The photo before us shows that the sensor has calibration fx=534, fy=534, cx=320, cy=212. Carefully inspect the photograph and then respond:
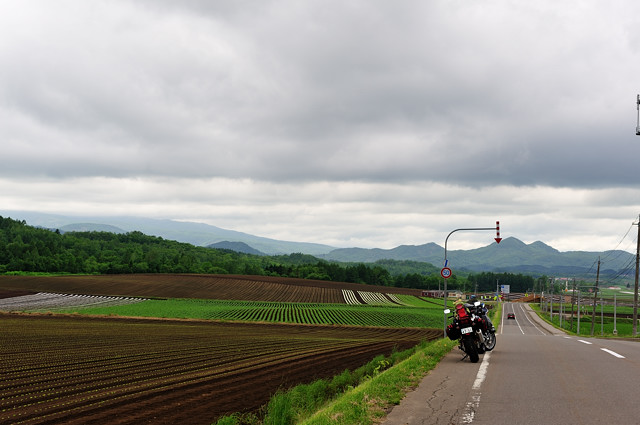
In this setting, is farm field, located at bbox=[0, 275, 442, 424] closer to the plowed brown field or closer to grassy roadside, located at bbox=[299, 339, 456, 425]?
grassy roadside, located at bbox=[299, 339, 456, 425]

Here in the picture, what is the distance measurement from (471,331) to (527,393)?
5.44 metres

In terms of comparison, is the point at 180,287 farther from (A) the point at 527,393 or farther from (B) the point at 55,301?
(A) the point at 527,393

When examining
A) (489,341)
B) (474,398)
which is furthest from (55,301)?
(474,398)

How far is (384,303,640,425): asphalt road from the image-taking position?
8.14m

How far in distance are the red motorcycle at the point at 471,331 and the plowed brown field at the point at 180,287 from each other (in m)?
80.3

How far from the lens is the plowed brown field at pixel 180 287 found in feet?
306

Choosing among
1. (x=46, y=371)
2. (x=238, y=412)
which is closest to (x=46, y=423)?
(x=238, y=412)

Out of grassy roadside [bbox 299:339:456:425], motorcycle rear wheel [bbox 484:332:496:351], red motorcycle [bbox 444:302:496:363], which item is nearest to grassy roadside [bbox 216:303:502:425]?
grassy roadside [bbox 299:339:456:425]

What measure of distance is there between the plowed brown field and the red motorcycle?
80.3m

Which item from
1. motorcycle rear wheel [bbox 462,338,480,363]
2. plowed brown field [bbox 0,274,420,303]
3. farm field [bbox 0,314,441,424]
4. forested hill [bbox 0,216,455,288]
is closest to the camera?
farm field [bbox 0,314,441,424]

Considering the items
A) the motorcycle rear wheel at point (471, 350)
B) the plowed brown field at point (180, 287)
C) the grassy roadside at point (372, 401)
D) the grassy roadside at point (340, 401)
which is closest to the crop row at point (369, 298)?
the plowed brown field at point (180, 287)

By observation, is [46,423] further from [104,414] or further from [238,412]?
[238,412]

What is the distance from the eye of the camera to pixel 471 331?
1545 centimetres

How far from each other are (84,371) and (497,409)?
14775 mm
